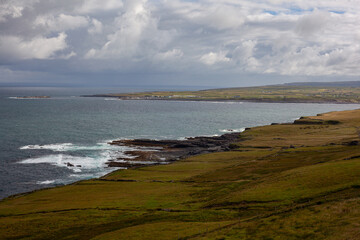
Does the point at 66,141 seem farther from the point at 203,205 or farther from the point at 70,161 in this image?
the point at 203,205

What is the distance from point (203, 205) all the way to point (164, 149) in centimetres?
6701

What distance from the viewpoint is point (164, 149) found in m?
111

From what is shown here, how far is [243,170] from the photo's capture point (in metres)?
65.6

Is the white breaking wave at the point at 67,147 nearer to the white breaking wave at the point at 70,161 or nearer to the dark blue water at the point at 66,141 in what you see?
the dark blue water at the point at 66,141

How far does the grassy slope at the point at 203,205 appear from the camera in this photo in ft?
98.2

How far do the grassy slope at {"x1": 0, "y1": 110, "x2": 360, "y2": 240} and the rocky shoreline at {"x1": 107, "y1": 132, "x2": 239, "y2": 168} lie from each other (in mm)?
19182

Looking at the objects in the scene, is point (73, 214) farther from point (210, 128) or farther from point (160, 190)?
point (210, 128)

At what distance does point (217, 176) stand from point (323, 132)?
79.9 meters

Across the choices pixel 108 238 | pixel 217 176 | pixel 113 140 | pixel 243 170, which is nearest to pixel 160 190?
pixel 217 176

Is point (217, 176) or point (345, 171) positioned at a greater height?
point (345, 171)

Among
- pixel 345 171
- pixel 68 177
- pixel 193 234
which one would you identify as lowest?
pixel 68 177

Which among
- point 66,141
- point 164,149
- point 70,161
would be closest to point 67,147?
point 66,141

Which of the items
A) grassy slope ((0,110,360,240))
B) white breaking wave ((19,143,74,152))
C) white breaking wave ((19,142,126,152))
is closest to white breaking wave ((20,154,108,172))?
white breaking wave ((19,143,74,152))

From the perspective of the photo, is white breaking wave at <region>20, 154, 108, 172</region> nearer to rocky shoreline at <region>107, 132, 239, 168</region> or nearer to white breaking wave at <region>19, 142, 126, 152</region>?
rocky shoreline at <region>107, 132, 239, 168</region>
